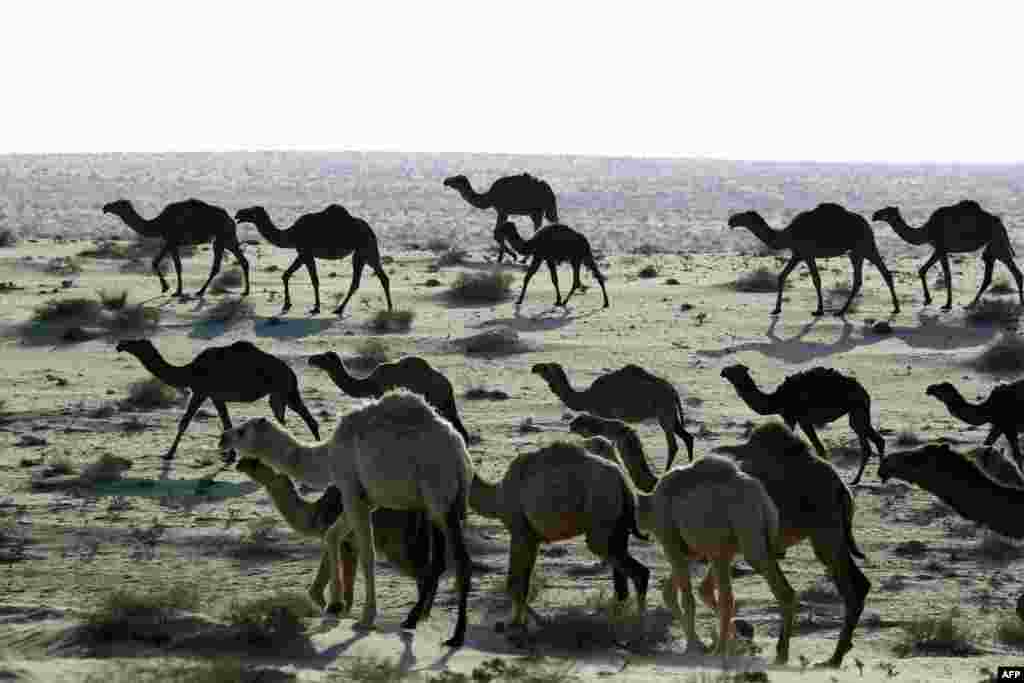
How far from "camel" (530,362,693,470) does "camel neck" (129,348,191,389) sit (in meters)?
3.29

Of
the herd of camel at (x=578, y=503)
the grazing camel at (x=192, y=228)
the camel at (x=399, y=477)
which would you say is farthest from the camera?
the grazing camel at (x=192, y=228)

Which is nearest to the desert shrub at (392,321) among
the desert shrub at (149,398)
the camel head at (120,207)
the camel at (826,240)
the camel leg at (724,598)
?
the desert shrub at (149,398)

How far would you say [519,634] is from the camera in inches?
428

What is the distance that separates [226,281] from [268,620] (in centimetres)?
1927

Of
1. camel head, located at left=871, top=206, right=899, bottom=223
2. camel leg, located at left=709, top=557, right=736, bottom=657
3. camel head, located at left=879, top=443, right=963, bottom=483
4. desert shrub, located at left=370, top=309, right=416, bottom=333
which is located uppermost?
camel head, located at left=871, top=206, right=899, bottom=223

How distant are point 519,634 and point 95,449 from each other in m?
7.50

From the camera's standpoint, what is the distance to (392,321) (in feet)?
81.0

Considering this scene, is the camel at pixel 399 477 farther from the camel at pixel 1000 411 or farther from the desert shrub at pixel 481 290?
the desert shrub at pixel 481 290

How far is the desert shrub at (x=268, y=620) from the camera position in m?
10.3

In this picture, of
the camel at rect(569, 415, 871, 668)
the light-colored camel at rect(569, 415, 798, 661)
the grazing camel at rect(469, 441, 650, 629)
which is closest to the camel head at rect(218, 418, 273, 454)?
the grazing camel at rect(469, 441, 650, 629)

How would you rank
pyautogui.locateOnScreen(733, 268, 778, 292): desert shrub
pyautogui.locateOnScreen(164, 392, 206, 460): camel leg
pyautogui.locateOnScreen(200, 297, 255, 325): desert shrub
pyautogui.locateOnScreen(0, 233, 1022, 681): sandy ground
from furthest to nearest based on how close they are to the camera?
pyautogui.locateOnScreen(733, 268, 778, 292): desert shrub
pyautogui.locateOnScreen(200, 297, 255, 325): desert shrub
pyautogui.locateOnScreen(164, 392, 206, 460): camel leg
pyautogui.locateOnScreen(0, 233, 1022, 681): sandy ground

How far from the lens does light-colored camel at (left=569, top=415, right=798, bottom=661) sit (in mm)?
10320

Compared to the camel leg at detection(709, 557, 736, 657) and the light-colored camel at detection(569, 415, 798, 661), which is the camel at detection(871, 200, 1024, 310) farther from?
the camel leg at detection(709, 557, 736, 657)

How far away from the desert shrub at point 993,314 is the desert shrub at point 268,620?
16.9 metres
